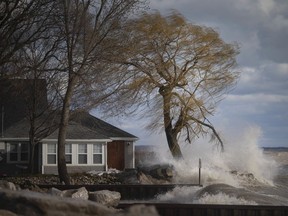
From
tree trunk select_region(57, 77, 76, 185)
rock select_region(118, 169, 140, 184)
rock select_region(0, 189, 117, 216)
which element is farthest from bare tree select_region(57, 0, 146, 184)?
rock select_region(0, 189, 117, 216)

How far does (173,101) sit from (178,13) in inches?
280

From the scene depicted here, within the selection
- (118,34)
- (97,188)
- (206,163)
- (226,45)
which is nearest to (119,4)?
(118,34)

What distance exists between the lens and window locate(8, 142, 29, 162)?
4016 centimetres

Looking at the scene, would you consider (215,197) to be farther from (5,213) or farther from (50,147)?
(50,147)

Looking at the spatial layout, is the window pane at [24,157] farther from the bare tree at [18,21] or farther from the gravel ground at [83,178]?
the bare tree at [18,21]

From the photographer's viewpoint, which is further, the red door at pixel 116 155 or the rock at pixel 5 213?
the red door at pixel 116 155

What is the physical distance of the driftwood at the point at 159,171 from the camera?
117 ft

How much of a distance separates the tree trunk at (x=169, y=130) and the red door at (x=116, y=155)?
14.5 feet

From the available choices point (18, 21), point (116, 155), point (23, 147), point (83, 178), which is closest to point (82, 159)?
point (116, 155)

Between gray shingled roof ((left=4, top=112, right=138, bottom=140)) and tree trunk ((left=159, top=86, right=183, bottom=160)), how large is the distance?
334 cm

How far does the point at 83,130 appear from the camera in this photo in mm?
41938

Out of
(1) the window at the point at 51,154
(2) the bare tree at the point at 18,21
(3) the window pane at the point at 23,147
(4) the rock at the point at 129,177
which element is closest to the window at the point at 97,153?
(1) the window at the point at 51,154

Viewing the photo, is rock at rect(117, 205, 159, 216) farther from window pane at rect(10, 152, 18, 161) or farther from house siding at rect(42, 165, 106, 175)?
window pane at rect(10, 152, 18, 161)

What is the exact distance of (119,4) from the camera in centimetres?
2953
